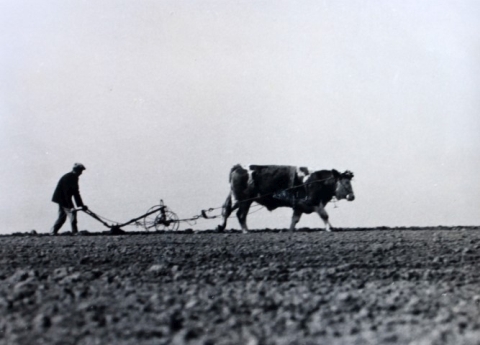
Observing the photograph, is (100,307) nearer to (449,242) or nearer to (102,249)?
(102,249)

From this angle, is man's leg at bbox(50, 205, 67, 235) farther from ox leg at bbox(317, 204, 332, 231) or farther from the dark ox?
ox leg at bbox(317, 204, 332, 231)

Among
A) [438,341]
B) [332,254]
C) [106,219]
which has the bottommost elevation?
[438,341]

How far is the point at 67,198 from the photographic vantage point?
18391 millimetres

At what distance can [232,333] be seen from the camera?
512 centimetres

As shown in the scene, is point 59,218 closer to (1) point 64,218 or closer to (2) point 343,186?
(1) point 64,218

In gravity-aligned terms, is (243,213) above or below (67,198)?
below

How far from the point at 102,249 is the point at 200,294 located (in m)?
5.90

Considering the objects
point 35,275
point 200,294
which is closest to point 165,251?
point 35,275

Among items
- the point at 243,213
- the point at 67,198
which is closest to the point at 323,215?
the point at 243,213

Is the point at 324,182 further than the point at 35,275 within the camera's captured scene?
Yes

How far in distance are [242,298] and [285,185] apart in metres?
13.1

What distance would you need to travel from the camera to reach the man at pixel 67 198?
60.3 feet

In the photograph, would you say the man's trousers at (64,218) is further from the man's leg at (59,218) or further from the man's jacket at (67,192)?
the man's jacket at (67,192)

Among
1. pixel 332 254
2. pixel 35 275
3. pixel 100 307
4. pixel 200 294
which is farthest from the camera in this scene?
pixel 332 254
